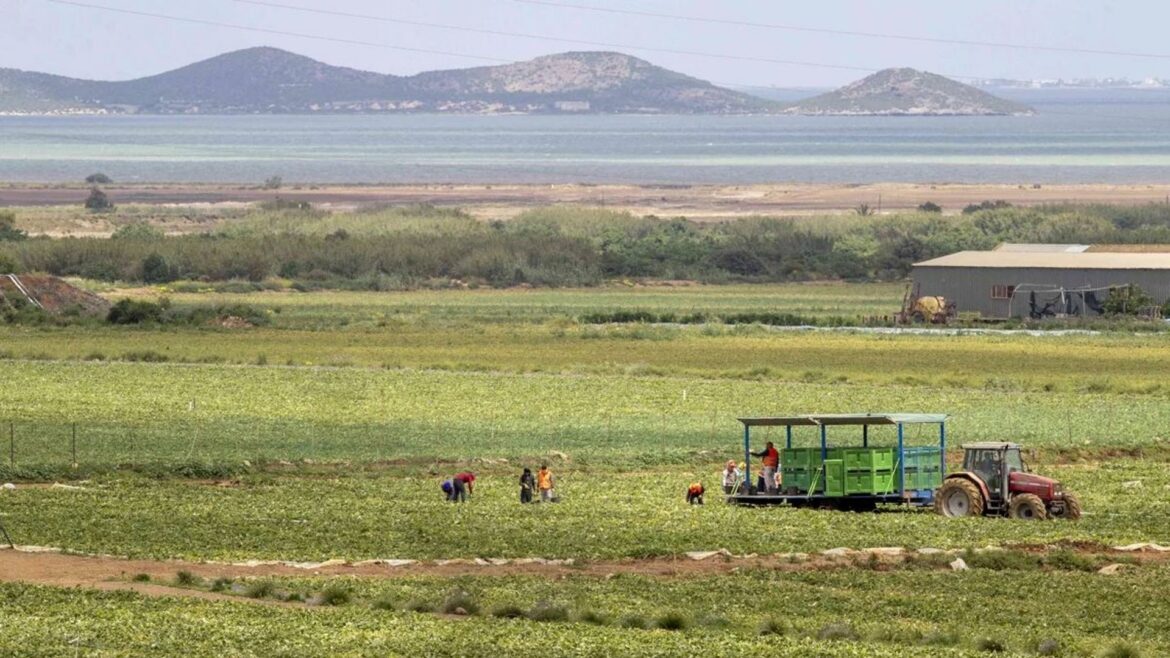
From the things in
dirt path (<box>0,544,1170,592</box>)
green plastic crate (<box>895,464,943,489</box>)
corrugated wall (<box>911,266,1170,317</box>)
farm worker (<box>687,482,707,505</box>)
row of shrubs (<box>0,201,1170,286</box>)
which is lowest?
row of shrubs (<box>0,201,1170,286</box>)

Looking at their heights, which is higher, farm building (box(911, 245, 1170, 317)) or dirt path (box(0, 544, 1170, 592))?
dirt path (box(0, 544, 1170, 592))

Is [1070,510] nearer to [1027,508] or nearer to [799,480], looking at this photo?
[1027,508]

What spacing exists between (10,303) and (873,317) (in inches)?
1458

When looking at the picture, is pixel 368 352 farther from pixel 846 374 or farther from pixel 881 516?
pixel 881 516

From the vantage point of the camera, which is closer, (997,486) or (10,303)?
(997,486)

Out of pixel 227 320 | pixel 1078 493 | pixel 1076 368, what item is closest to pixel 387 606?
pixel 1078 493

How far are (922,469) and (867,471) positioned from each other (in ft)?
4.47

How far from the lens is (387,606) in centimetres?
2588

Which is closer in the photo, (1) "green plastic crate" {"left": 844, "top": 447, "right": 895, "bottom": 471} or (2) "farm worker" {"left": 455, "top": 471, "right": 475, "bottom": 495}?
(1) "green plastic crate" {"left": 844, "top": 447, "right": 895, "bottom": 471}

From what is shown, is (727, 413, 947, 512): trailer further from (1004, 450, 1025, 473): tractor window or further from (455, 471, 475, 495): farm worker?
(455, 471, 475, 495): farm worker

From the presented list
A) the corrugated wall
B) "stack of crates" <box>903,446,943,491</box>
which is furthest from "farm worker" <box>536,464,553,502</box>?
the corrugated wall

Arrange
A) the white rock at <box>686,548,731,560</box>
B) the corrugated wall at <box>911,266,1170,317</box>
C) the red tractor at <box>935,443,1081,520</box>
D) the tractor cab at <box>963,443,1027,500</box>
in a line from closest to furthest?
the white rock at <box>686,548,731,560</box>, the red tractor at <box>935,443,1081,520</box>, the tractor cab at <box>963,443,1027,500</box>, the corrugated wall at <box>911,266,1170,317</box>

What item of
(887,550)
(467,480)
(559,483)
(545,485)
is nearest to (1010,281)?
(559,483)

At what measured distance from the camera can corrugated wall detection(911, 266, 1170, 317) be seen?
89.6 meters
